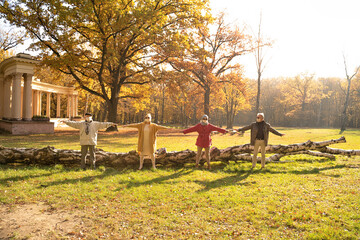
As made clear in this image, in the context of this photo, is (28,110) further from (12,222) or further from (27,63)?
(12,222)

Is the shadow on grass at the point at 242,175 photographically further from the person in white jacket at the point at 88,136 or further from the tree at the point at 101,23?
the tree at the point at 101,23

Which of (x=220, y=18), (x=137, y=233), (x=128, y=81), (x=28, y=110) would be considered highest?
(x=220, y=18)

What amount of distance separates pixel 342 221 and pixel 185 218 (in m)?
3.08

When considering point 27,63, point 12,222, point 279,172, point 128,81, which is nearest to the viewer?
point 12,222

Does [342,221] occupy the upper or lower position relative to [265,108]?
lower

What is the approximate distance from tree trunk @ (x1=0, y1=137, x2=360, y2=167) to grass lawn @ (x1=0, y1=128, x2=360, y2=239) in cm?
42

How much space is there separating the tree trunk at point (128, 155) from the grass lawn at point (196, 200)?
0.42m

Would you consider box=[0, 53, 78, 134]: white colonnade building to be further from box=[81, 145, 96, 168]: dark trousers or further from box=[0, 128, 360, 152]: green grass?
box=[81, 145, 96, 168]: dark trousers

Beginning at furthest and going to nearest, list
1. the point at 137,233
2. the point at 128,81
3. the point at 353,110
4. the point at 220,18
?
the point at 353,110 < the point at 220,18 < the point at 128,81 < the point at 137,233

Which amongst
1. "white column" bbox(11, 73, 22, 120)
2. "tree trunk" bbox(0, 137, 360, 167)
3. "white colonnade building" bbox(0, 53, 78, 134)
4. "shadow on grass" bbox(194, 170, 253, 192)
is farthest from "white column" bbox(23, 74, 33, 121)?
"shadow on grass" bbox(194, 170, 253, 192)

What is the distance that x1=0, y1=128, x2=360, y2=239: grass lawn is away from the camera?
13.7 ft

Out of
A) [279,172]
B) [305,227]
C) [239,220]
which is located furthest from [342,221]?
[279,172]

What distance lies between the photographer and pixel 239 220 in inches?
182

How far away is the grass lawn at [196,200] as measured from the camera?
419 centimetres
